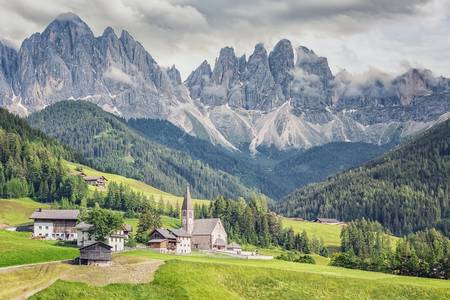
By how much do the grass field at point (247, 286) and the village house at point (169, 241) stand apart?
147 feet

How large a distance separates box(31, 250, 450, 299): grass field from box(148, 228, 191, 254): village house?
44912 millimetres

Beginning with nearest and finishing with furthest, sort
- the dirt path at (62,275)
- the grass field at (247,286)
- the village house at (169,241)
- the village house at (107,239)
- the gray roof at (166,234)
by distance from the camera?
1. the dirt path at (62,275)
2. the grass field at (247,286)
3. the village house at (107,239)
4. the village house at (169,241)
5. the gray roof at (166,234)

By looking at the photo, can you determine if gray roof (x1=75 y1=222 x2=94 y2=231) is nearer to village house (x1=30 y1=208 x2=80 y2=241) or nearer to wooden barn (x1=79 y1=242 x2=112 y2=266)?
village house (x1=30 y1=208 x2=80 y2=241)

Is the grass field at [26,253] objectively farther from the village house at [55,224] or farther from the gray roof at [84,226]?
the village house at [55,224]

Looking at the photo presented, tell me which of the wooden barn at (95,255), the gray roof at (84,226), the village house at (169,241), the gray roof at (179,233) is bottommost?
the wooden barn at (95,255)

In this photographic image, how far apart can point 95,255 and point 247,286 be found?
1121 inches

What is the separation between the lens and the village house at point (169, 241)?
172125 mm

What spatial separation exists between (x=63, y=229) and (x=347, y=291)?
10151cm

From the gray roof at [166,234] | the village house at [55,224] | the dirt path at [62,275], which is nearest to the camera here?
the dirt path at [62,275]

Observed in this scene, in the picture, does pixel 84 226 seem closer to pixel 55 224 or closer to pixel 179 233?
pixel 55 224

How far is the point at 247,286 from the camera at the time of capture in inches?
4705

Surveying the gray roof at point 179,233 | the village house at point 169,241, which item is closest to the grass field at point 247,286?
the village house at point 169,241

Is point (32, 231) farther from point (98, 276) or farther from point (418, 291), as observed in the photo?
point (418, 291)

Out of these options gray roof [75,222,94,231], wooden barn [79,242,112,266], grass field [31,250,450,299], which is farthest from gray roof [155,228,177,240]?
wooden barn [79,242,112,266]
